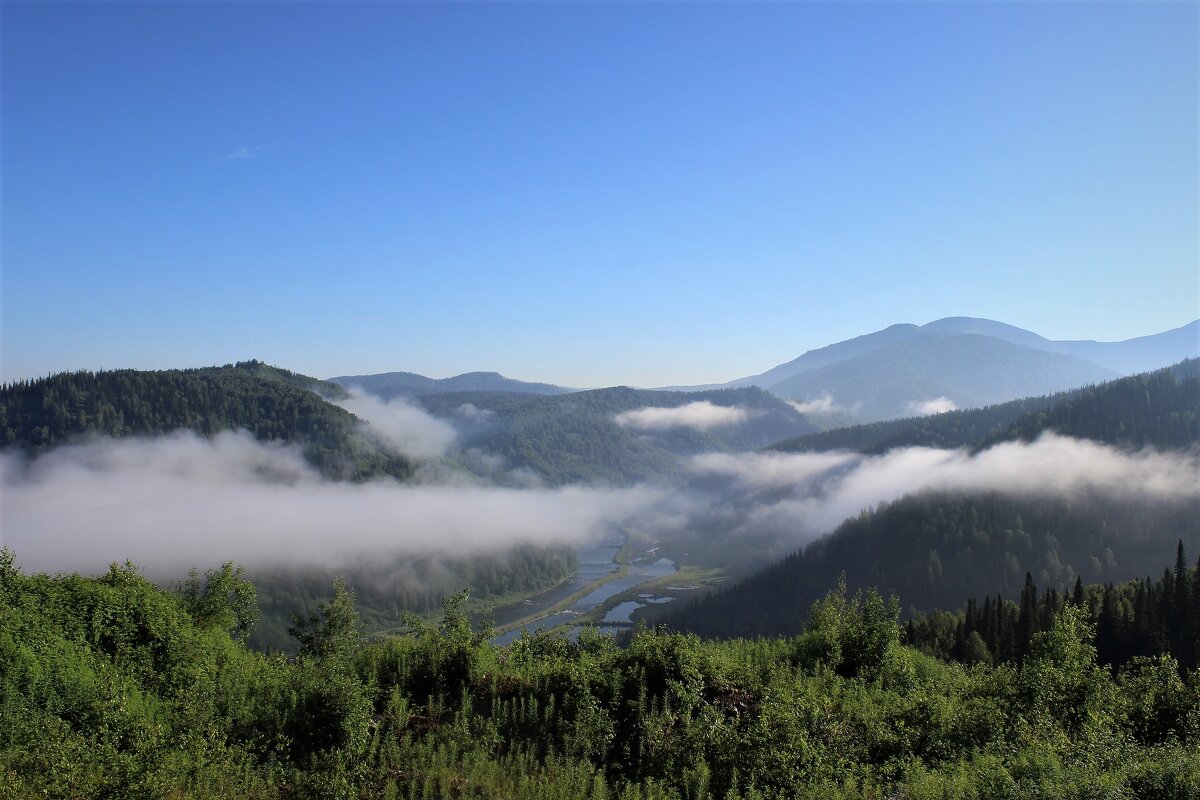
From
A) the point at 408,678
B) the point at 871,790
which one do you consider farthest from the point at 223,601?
the point at 871,790

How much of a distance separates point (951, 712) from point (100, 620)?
38.5 metres

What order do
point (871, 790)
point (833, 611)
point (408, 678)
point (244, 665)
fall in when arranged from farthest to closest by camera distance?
point (833, 611) < point (244, 665) < point (408, 678) < point (871, 790)

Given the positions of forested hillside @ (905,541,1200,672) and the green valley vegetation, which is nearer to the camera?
the green valley vegetation

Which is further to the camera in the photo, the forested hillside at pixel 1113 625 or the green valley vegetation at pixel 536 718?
the forested hillside at pixel 1113 625

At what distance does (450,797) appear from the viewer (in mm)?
21375

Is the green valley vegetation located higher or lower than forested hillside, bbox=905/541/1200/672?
higher

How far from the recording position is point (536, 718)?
27656mm

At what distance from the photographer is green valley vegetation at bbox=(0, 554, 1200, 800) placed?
20875 millimetres

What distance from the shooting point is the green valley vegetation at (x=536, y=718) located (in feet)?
68.5

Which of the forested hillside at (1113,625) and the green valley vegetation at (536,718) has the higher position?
the green valley vegetation at (536,718)

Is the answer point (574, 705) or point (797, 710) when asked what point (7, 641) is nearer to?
point (574, 705)

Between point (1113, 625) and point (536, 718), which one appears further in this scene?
point (1113, 625)

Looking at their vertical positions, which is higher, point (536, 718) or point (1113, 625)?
point (536, 718)

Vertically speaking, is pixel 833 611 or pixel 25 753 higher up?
pixel 25 753
